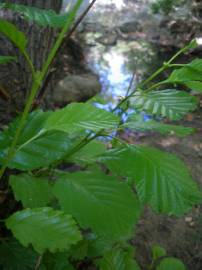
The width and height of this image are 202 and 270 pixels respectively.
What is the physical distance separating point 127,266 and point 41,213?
2.22ft

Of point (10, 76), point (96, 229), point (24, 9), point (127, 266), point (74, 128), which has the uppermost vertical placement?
point (24, 9)

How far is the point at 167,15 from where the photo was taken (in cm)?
1064

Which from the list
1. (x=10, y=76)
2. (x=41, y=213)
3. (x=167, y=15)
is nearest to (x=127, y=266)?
(x=41, y=213)

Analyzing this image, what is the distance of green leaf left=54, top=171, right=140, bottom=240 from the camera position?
2.76 ft

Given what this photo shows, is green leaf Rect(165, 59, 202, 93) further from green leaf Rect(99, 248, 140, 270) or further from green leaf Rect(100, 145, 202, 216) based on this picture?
green leaf Rect(99, 248, 140, 270)

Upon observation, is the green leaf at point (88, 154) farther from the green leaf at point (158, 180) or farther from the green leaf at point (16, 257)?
the green leaf at point (16, 257)

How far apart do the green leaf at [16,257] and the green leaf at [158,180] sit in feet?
1.67

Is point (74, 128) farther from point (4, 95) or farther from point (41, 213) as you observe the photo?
point (4, 95)

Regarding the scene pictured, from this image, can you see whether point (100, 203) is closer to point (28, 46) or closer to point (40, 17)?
point (40, 17)

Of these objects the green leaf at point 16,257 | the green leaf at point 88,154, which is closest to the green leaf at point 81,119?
the green leaf at point 88,154

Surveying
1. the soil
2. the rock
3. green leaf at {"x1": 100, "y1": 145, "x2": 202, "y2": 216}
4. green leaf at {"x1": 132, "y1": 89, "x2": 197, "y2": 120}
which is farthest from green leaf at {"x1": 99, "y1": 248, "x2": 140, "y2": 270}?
the rock

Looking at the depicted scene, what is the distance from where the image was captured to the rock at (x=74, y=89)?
18.4 feet

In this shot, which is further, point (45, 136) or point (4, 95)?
point (4, 95)

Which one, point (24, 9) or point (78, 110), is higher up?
point (24, 9)
